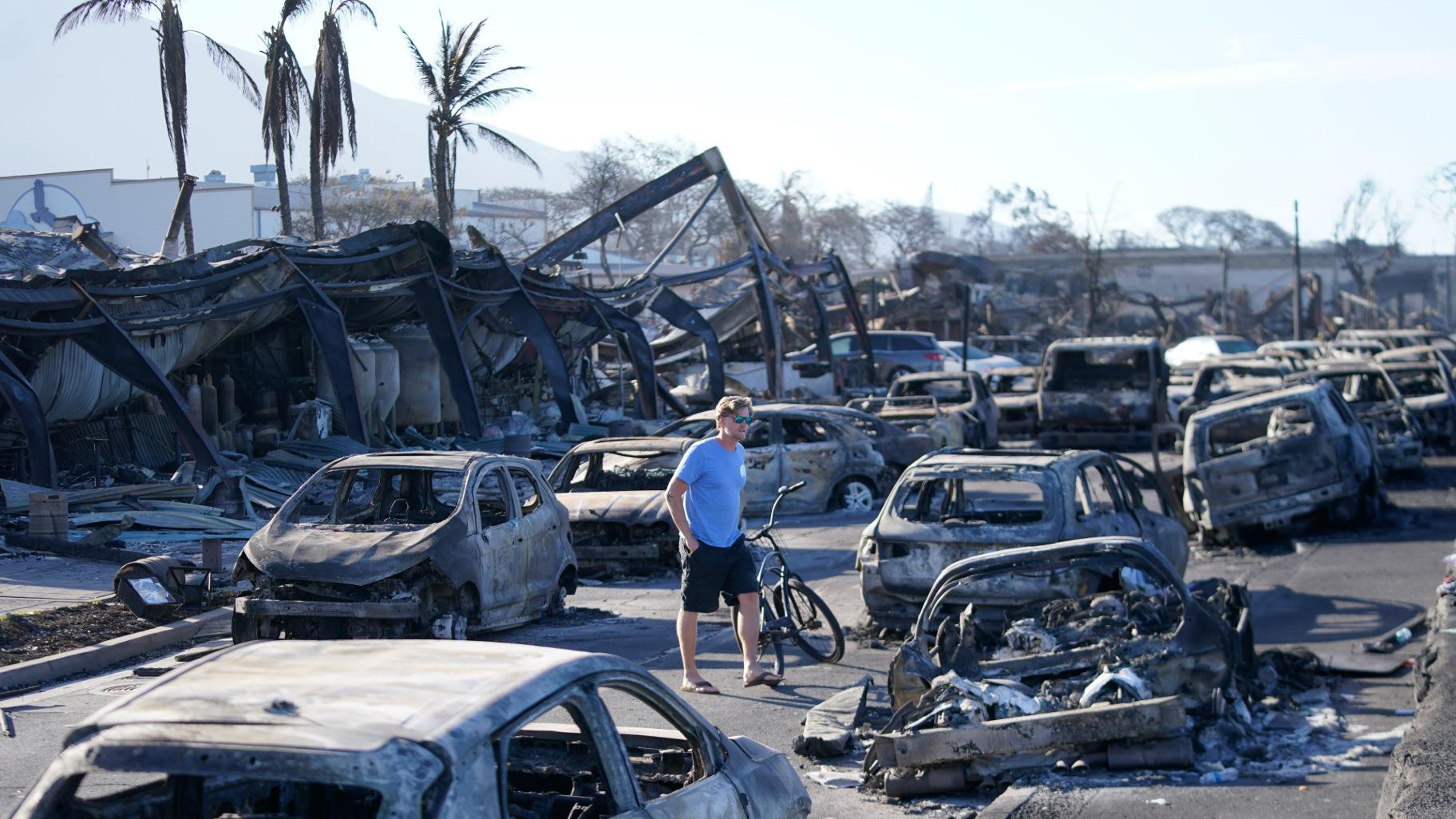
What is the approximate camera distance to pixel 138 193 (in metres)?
47.3

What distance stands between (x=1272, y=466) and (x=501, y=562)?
860cm

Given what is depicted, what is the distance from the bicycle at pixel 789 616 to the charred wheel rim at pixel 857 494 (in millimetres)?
8186

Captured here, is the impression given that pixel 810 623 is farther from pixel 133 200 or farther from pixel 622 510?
pixel 133 200

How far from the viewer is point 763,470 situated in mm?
18172

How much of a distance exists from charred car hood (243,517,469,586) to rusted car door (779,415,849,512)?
8.43 meters

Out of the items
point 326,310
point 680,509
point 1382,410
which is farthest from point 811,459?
point 680,509

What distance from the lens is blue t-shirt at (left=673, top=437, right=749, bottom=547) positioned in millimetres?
9250

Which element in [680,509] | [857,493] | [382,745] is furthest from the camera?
[857,493]

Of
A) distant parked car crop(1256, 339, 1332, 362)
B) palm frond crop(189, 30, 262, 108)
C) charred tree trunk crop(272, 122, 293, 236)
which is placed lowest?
distant parked car crop(1256, 339, 1332, 362)

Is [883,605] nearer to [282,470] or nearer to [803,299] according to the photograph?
[282,470]

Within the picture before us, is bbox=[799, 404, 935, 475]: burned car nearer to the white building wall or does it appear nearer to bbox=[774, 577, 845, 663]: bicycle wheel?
bbox=[774, 577, 845, 663]: bicycle wheel

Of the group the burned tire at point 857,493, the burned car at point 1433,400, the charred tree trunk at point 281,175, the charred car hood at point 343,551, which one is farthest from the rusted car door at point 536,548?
the charred tree trunk at point 281,175

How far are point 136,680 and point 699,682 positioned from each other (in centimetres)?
371


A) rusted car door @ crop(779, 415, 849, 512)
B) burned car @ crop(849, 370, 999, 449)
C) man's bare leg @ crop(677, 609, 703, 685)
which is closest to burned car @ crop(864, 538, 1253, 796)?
man's bare leg @ crop(677, 609, 703, 685)
